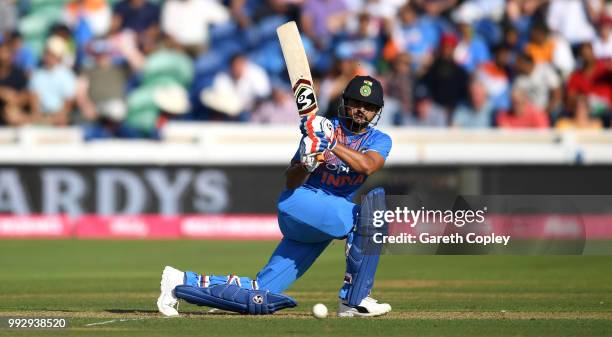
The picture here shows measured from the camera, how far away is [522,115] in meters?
15.6

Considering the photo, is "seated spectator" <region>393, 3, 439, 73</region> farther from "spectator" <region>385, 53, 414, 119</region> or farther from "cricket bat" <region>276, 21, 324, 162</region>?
"cricket bat" <region>276, 21, 324, 162</region>

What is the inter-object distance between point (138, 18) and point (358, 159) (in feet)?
36.4

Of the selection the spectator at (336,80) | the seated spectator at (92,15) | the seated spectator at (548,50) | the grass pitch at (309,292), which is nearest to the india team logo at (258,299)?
the grass pitch at (309,292)

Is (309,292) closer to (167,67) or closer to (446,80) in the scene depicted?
(446,80)

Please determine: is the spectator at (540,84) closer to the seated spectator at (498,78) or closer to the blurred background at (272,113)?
the blurred background at (272,113)

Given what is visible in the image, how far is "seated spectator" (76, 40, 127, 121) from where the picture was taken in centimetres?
1620

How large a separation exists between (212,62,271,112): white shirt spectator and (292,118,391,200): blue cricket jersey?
8.94 m

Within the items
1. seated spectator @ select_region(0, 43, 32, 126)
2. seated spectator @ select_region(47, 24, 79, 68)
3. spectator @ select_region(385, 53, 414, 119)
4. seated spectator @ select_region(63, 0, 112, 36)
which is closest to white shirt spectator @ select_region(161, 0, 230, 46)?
seated spectator @ select_region(63, 0, 112, 36)

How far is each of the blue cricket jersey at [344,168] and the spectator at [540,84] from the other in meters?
8.75

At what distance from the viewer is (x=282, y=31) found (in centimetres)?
721

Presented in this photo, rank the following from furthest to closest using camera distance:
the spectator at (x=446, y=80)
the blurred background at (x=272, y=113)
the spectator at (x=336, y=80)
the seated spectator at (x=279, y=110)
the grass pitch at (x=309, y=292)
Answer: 1. the seated spectator at (x=279, y=110)
2. the spectator at (x=446, y=80)
3. the blurred background at (x=272, y=113)
4. the spectator at (x=336, y=80)
5. the grass pitch at (x=309, y=292)

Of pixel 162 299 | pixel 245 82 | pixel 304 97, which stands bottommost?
pixel 162 299

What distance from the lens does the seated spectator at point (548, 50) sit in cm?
1579

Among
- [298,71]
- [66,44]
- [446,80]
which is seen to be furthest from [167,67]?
[298,71]
